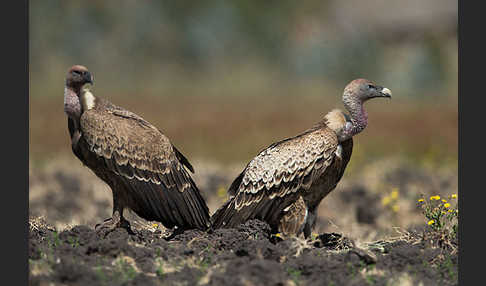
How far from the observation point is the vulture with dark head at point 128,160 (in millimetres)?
7621

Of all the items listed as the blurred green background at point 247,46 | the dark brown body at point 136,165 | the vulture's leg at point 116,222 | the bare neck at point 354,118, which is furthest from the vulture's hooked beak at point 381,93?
the blurred green background at point 247,46

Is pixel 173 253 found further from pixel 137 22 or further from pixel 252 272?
pixel 137 22

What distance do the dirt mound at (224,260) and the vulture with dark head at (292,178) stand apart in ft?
0.88

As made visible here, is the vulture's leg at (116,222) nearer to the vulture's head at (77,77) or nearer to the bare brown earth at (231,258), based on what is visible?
the bare brown earth at (231,258)

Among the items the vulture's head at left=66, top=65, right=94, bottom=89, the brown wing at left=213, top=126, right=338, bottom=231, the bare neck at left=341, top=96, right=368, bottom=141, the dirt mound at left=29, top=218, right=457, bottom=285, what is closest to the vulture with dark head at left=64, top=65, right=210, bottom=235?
the vulture's head at left=66, top=65, right=94, bottom=89

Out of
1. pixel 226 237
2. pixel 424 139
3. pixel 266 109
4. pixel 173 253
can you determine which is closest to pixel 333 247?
pixel 226 237

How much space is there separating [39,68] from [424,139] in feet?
83.3

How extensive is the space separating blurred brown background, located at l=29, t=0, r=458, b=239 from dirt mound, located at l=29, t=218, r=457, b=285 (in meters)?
14.5

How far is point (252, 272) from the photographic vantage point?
5.88 m

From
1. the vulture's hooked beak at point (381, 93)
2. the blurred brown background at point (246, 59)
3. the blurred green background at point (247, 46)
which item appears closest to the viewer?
the vulture's hooked beak at point (381, 93)

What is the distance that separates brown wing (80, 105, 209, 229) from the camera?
300 inches

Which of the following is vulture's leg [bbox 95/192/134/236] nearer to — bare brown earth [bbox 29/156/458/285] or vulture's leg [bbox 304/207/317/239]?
bare brown earth [bbox 29/156/458/285]

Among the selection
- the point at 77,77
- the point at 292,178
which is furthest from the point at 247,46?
the point at 292,178

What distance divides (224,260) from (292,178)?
1.56 metres
